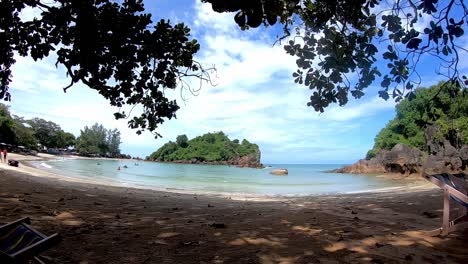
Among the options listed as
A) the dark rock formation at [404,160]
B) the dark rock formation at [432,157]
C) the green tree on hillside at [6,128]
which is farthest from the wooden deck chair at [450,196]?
the green tree on hillside at [6,128]

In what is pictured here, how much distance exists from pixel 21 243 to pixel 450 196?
464 centimetres

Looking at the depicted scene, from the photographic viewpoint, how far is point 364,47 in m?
4.68

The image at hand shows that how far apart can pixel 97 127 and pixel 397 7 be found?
119166 millimetres

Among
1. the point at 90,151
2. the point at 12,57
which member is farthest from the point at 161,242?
the point at 90,151

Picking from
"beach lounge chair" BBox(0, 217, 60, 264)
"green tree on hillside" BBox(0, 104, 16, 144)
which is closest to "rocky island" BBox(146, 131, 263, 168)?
"green tree on hillside" BBox(0, 104, 16, 144)

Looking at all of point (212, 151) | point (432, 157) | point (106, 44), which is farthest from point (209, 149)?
point (106, 44)

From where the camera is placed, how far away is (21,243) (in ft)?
8.29

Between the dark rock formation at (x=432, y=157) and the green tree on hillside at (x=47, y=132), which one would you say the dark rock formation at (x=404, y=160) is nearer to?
the dark rock formation at (x=432, y=157)

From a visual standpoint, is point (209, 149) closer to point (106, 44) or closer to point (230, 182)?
point (230, 182)

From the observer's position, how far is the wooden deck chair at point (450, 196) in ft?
12.9

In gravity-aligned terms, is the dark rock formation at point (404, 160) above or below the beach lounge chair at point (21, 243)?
above

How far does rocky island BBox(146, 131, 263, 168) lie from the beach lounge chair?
88.2m

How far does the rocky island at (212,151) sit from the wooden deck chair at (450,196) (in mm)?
86475

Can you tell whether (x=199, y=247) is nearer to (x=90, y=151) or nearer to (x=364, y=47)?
(x=364, y=47)
